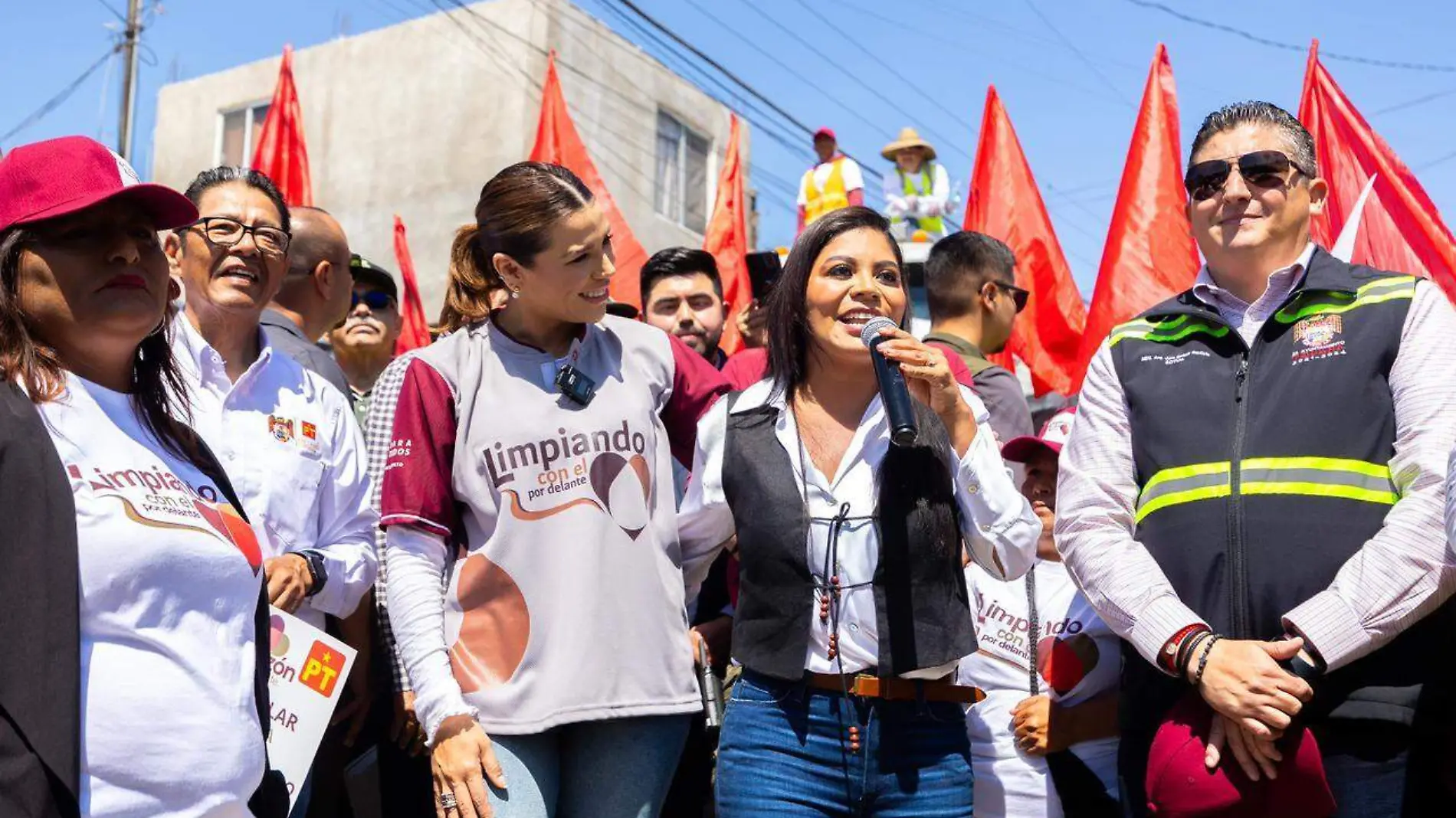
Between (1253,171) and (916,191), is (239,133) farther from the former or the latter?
(1253,171)

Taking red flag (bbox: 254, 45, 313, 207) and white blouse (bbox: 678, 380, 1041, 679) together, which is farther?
red flag (bbox: 254, 45, 313, 207)

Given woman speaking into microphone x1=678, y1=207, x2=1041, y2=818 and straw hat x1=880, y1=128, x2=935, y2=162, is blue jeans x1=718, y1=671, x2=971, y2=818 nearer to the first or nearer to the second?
woman speaking into microphone x1=678, y1=207, x2=1041, y2=818

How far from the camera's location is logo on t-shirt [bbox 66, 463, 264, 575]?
86.1 inches

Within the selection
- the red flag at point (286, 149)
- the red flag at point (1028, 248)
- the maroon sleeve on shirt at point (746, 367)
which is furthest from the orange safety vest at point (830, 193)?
the maroon sleeve on shirt at point (746, 367)

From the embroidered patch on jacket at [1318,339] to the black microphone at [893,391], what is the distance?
0.87 meters

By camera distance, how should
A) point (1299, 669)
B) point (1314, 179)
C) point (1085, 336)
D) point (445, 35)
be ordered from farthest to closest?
point (445, 35)
point (1085, 336)
point (1314, 179)
point (1299, 669)

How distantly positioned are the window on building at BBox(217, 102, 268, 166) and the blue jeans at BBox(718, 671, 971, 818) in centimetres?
2235

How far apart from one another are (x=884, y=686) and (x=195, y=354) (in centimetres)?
192

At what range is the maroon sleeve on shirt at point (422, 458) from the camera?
10.5ft

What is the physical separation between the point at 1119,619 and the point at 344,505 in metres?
1.96

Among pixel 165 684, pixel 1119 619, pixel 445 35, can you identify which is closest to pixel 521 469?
pixel 165 684

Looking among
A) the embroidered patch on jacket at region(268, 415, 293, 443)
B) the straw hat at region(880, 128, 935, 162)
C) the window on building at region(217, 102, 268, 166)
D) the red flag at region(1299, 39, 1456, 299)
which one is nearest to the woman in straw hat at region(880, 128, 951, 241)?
the straw hat at region(880, 128, 935, 162)

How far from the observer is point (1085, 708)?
3.88m

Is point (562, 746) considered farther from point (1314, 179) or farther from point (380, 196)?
point (380, 196)
